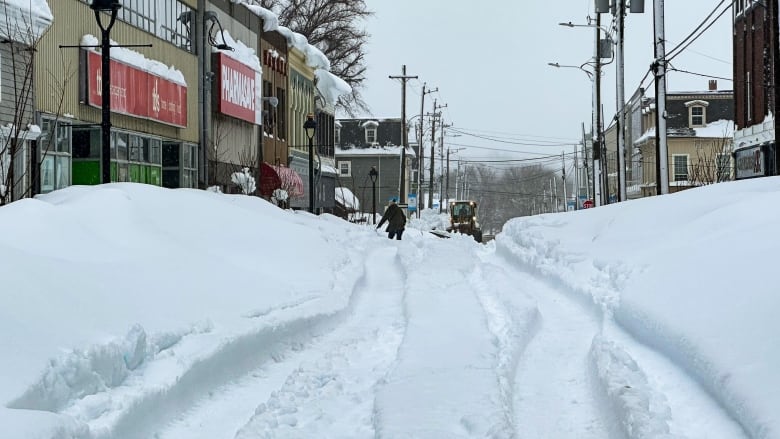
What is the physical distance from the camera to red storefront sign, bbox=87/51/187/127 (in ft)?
81.0

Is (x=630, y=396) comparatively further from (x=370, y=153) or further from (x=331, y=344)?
(x=370, y=153)

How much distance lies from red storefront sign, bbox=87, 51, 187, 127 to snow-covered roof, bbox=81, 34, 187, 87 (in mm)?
128

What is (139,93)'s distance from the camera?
27625mm

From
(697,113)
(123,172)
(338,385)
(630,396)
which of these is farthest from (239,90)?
(697,113)

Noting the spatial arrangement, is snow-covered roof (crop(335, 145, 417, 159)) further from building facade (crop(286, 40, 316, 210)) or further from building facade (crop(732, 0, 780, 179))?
building facade (crop(732, 0, 780, 179))

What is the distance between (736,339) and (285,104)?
135 ft

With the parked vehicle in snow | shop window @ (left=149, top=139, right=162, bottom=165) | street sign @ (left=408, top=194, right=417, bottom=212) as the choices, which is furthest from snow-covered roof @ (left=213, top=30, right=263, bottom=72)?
street sign @ (left=408, top=194, right=417, bottom=212)

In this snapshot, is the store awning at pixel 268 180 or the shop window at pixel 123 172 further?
the store awning at pixel 268 180

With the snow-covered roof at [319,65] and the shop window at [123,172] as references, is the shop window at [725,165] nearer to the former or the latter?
the snow-covered roof at [319,65]

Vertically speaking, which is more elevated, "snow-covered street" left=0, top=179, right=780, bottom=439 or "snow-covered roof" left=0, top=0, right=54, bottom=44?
"snow-covered roof" left=0, top=0, right=54, bottom=44

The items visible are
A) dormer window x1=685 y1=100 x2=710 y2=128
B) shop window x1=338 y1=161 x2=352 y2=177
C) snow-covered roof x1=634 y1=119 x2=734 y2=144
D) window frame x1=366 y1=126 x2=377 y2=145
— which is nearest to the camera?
snow-covered roof x1=634 y1=119 x2=734 y2=144

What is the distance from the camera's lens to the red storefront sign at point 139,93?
81.0 feet

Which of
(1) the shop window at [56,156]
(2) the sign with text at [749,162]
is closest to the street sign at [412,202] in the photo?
(2) the sign with text at [749,162]

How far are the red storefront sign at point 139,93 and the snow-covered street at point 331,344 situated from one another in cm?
1116
